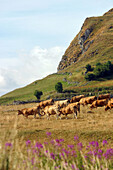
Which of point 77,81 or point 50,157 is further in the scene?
point 77,81

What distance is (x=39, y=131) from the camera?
19016 mm

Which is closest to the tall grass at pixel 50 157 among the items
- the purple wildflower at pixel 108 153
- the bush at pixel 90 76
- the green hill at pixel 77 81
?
the purple wildflower at pixel 108 153

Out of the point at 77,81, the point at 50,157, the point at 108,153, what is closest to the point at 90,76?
the point at 77,81

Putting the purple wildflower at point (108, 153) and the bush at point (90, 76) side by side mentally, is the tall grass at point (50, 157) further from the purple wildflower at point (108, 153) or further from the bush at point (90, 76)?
the bush at point (90, 76)

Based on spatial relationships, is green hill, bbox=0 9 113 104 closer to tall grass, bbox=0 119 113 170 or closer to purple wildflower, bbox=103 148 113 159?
purple wildflower, bbox=103 148 113 159

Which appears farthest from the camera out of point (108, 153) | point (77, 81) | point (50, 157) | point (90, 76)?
point (77, 81)

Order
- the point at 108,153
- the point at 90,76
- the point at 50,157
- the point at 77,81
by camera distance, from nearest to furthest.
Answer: the point at 50,157 → the point at 108,153 → the point at 90,76 → the point at 77,81

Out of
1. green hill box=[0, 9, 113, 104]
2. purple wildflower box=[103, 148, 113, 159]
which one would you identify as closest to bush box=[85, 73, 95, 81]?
green hill box=[0, 9, 113, 104]

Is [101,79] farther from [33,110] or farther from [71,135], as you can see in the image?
[71,135]

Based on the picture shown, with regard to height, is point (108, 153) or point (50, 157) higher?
point (50, 157)

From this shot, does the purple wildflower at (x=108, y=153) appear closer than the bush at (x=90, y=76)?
Yes

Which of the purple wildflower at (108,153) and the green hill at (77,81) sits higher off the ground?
the green hill at (77,81)

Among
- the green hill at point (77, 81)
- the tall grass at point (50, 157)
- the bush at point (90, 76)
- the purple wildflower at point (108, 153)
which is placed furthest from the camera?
the bush at point (90, 76)

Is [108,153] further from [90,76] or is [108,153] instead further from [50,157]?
[90,76]
